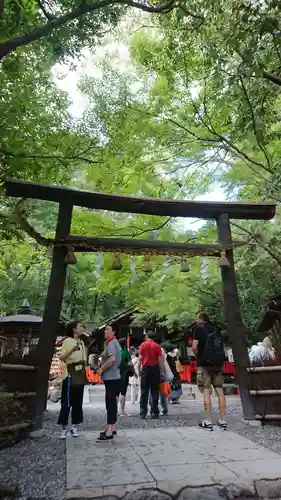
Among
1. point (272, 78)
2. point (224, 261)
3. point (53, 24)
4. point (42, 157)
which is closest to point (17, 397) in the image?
point (42, 157)

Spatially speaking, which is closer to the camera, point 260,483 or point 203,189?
point 260,483

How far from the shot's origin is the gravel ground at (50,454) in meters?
4.00

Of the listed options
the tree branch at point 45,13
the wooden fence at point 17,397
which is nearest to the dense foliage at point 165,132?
the tree branch at point 45,13

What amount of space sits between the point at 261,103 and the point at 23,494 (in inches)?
252

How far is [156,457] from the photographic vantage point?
16.4ft

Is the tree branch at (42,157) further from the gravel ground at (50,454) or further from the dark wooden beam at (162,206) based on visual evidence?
the gravel ground at (50,454)

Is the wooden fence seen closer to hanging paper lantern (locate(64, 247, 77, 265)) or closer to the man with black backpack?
hanging paper lantern (locate(64, 247, 77, 265))

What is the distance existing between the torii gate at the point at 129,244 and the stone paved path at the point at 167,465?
71.5 inches

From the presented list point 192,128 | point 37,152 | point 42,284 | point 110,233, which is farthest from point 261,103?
point 42,284

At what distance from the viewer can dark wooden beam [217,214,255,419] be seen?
7844mm

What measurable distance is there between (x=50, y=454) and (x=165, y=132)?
7.18 m

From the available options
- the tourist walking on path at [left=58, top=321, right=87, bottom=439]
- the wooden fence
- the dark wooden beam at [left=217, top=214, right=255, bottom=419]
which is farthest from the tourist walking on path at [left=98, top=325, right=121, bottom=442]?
the dark wooden beam at [left=217, top=214, right=255, bottom=419]

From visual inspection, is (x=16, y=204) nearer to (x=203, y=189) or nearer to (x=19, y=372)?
(x=19, y=372)

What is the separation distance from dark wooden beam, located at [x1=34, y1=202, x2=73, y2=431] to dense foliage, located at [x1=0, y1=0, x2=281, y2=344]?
99cm
